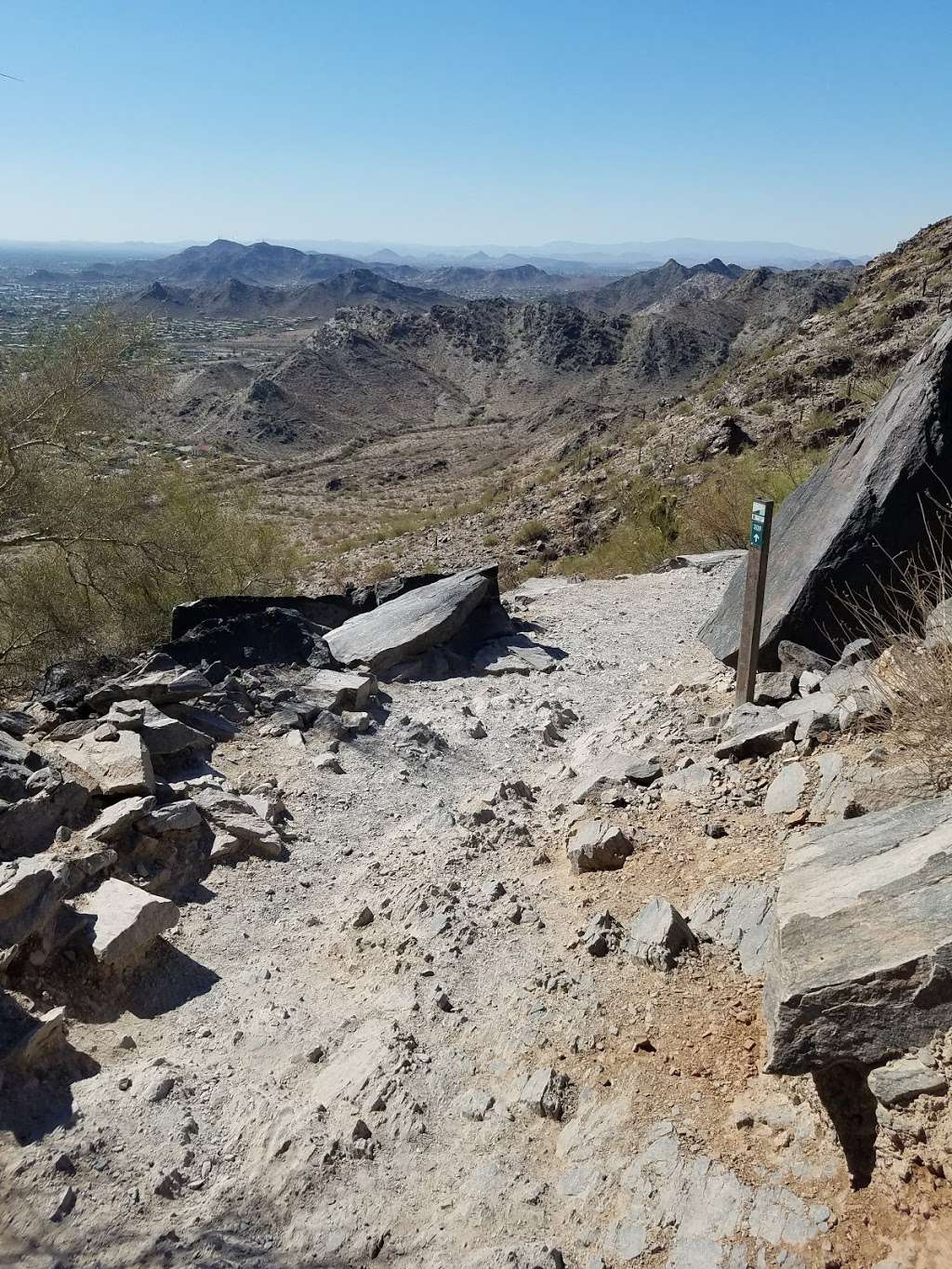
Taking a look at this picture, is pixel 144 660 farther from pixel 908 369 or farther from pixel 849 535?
pixel 908 369

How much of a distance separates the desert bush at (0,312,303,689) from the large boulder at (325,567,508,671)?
3.16 m

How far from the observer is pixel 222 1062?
393 cm

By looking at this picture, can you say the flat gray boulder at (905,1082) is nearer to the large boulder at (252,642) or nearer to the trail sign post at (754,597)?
the trail sign post at (754,597)

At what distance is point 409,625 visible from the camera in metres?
9.32

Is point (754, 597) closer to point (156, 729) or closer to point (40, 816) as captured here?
point (156, 729)

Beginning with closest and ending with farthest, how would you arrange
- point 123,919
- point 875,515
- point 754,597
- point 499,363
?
point 123,919
point 754,597
point 875,515
point 499,363

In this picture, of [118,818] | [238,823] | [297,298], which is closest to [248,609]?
[238,823]

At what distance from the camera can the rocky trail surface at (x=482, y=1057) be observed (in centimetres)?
278

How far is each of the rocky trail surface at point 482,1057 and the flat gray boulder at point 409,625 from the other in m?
2.64

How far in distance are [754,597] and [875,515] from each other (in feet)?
3.76

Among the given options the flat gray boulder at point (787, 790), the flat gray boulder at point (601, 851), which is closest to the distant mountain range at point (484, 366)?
the flat gray boulder at point (787, 790)

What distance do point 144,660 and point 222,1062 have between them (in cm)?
521

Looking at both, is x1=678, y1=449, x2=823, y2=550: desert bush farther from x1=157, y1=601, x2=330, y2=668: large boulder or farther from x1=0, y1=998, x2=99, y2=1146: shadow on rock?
x1=0, y1=998, x2=99, y2=1146: shadow on rock

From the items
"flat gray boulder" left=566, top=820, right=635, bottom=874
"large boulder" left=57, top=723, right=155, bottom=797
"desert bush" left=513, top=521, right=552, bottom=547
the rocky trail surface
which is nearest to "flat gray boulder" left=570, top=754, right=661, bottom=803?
the rocky trail surface
